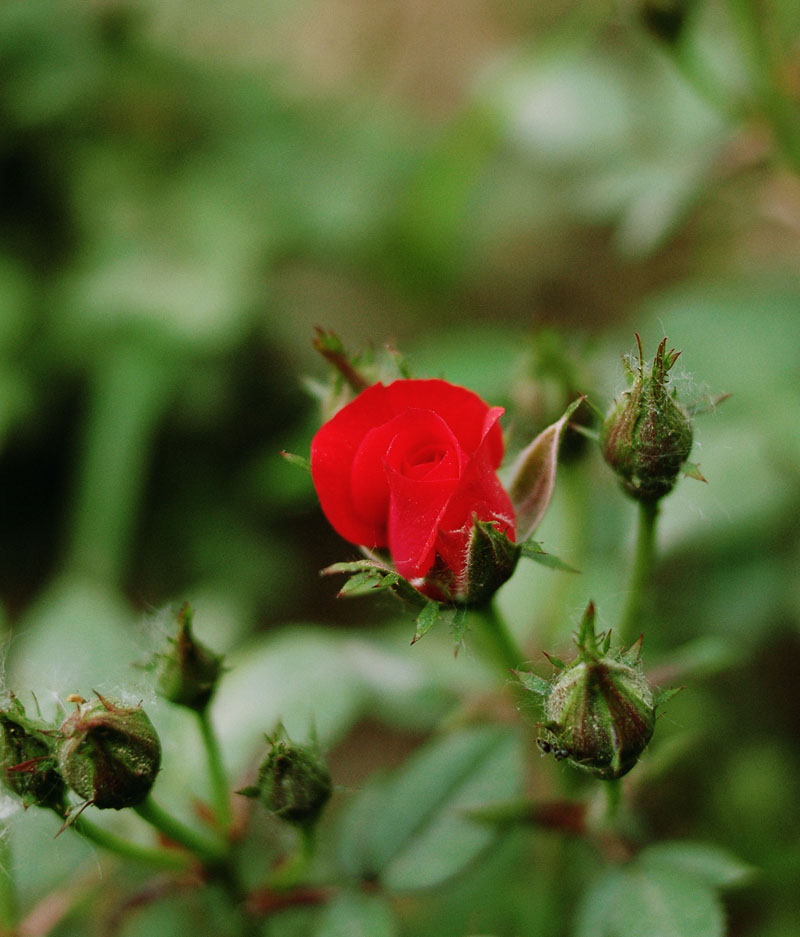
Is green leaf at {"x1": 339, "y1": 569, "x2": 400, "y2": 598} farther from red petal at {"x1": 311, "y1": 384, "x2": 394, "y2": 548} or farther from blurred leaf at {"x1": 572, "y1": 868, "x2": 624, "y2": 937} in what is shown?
blurred leaf at {"x1": 572, "y1": 868, "x2": 624, "y2": 937}

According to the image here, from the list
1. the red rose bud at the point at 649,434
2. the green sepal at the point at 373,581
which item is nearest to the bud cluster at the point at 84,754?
the green sepal at the point at 373,581

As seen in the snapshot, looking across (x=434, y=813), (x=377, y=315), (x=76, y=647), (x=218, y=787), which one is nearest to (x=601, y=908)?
(x=434, y=813)

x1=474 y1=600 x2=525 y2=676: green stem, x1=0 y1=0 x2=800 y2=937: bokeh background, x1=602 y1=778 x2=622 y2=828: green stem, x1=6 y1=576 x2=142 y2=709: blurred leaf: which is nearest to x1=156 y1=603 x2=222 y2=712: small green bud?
x1=0 y1=0 x2=800 y2=937: bokeh background

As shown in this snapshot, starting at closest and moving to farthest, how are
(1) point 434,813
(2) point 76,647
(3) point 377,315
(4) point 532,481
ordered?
(4) point 532,481 → (1) point 434,813 → (2) point 76,647 → (3) point 377,315

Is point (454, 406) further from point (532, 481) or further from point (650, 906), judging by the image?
point (650, 906)

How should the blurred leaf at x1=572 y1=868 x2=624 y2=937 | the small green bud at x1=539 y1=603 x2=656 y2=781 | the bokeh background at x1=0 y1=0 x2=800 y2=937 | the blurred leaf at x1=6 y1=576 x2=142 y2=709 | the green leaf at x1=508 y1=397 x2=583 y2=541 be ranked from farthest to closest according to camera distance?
the bokeh background at x1=0 y1=0 x2=800 y2=937 → the blurred leaf at x1=6 y1=576 x2=142 y2=709 → the blurred leaf at x1=572 y1=868 x2=624 y2=937 → the green leaf at x1=508 y1=397 x2=583 y2=541 → the small green bud at x1=539 y1=603 x2=656 y2=781

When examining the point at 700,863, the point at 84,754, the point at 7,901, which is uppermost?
the point at 700,863

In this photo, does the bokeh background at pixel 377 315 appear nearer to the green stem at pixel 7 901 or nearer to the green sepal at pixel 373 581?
the green stem at pixel 7 901
